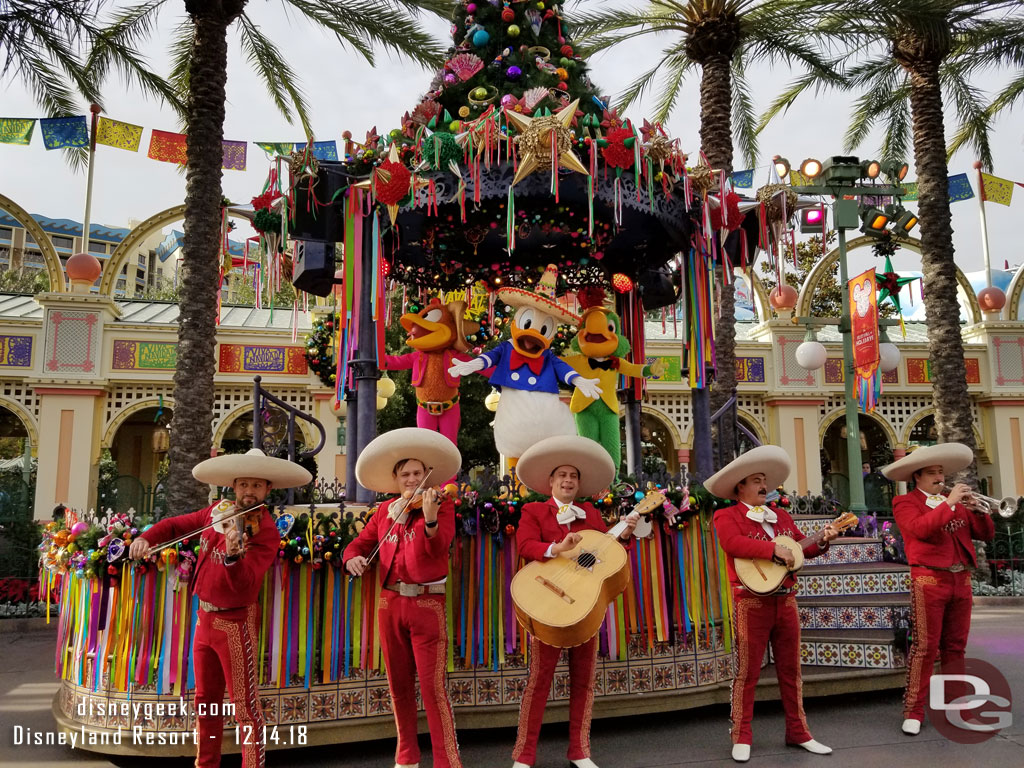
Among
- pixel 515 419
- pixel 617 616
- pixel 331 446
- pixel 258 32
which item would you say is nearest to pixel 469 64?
pixel 515 419

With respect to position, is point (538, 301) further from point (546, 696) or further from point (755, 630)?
point (546, 696)

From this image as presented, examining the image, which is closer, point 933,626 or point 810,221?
point 933,626

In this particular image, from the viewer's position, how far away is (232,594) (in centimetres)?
407

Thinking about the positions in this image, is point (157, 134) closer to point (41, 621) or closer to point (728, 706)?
point (41, 621)

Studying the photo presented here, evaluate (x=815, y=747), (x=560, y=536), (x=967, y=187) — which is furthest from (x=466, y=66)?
(x=967, y=187)

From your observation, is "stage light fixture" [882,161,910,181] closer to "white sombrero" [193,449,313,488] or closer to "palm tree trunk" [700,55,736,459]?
"palm tree trunk" [700,55,736,459]

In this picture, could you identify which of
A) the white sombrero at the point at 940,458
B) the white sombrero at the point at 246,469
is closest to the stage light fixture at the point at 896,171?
the white sombrero at the point at 940,458

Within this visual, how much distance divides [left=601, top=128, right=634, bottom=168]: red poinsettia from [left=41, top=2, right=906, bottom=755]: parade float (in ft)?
0.04

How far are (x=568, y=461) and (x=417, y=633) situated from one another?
1.25m

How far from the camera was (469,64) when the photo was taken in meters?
6.32

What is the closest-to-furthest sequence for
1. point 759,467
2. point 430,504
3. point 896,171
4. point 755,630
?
point 430,504, point 755,630, point 759,467, point 896,171

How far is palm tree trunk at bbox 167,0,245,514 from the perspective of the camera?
31.9ft

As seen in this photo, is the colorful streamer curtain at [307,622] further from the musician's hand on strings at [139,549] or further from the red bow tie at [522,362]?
the red bow tie at [522,362]

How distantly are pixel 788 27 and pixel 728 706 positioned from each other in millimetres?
11468
